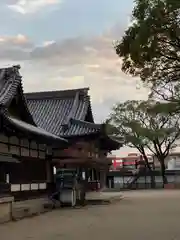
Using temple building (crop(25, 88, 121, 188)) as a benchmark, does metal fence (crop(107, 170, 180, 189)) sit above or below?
below

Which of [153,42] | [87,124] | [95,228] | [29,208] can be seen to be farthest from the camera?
[87,124]

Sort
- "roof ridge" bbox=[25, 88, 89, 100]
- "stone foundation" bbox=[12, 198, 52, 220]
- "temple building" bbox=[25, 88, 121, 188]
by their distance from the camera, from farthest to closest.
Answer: "roof ridge" bbox=[25, 88, 89, 100] → "temple building" bbox=[25, 88, 121, 188] → "stone foundation" bbox=[12, 198, 52, 220]

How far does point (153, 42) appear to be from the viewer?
39.8 ft

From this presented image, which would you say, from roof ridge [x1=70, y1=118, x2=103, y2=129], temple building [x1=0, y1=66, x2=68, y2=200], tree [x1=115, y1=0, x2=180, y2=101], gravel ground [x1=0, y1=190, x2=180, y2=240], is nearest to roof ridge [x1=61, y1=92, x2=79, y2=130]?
roof ridge [x1=70, y1=118, x2=103, y2=129]

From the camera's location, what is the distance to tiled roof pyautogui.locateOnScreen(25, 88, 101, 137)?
37275 millimetres

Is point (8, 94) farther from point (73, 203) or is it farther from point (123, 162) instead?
point (123, 162)

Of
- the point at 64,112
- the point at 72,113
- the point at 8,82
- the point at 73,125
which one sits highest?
the point at 8,82

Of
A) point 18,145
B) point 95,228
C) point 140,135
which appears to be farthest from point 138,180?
point 95,228

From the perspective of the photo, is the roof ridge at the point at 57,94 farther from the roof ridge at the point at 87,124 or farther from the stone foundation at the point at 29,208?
the stone foundation at the point at 29,208

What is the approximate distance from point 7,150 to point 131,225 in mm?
8316

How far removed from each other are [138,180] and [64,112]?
2854cm

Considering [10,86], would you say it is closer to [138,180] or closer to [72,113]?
[72,113]

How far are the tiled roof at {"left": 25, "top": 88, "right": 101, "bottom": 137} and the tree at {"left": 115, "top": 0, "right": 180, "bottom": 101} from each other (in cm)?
2353

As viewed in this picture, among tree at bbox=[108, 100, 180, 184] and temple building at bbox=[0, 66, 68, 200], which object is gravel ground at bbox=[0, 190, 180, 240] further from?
tree at bbox=[108, 100, 180, 184]
